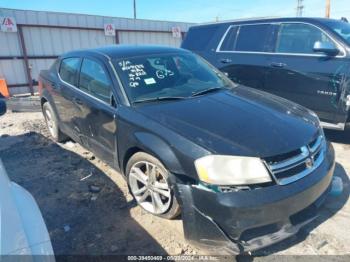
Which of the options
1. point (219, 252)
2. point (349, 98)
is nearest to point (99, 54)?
point (219, 252)

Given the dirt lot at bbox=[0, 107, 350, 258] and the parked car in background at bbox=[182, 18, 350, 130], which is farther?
the parked car in background at bbox=[182, 18, 350, 130]

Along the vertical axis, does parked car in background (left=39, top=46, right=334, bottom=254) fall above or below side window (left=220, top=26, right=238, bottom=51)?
below

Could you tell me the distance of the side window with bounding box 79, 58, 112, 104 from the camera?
3461 millimetres

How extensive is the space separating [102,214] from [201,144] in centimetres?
148

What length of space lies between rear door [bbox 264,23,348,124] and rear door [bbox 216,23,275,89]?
0.16m

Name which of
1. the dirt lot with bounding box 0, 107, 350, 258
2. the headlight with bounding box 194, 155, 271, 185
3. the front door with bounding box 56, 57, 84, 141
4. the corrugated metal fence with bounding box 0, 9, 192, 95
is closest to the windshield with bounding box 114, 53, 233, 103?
the front door with bounding box 56, 57, 84, 141

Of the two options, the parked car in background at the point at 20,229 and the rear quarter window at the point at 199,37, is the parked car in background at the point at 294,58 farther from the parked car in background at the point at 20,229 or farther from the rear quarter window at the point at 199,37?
the parked car in background at the point at 20,229

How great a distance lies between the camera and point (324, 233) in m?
2.82

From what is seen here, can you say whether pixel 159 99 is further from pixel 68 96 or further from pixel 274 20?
pixel 274 20

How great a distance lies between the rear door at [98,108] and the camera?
337cm

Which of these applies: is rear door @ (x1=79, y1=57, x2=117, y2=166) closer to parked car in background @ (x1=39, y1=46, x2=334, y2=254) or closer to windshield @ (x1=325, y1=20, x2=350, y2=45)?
parked car in background @ (x1=39, y1=46, x2=334, y2=254)

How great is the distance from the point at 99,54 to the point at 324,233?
308cm

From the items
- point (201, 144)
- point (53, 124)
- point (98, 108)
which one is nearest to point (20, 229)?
point (201, 144)

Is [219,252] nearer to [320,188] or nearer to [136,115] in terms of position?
[320,188]
